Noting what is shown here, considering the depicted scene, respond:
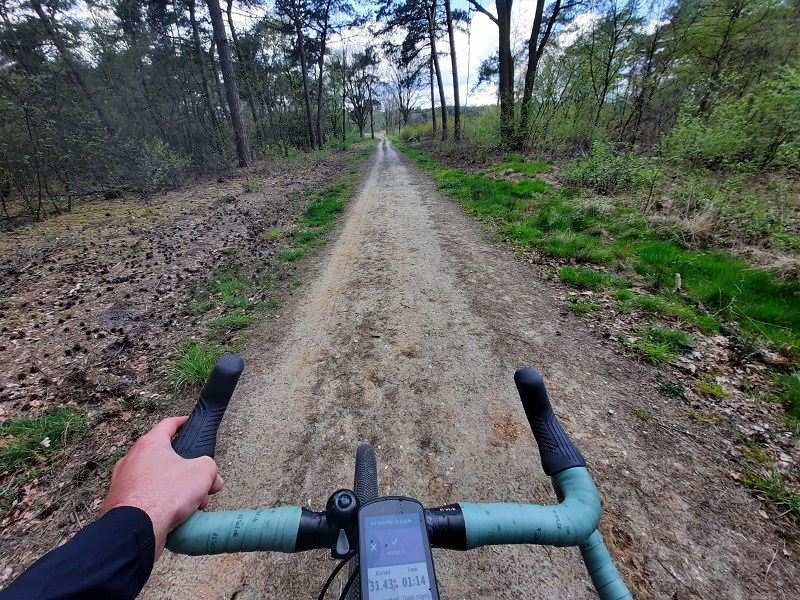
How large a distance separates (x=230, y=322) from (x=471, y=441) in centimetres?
323

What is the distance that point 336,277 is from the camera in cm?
546

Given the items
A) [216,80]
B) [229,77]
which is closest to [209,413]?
[229,77]

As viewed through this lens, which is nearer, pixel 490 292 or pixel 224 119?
pixel 490 292

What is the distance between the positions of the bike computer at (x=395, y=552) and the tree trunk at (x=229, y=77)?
56.9 feet

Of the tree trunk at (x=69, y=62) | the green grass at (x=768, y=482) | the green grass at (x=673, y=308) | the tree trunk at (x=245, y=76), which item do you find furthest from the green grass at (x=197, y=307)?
the tree trunk at (x=245, y=76)

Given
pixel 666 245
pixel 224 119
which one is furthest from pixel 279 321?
pixel 224 119

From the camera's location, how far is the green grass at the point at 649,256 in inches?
143

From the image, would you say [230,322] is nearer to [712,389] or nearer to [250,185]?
[712,389]

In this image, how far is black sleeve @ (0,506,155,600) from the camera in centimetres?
67

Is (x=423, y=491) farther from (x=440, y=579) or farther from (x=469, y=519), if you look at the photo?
(x=469, y=519)

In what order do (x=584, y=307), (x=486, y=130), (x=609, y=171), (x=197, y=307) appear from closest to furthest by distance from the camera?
(x=584, y=307)
(x=197, y=307)
(x=609, y=171)
(x=486, y=130)

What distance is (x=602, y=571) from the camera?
100 cm

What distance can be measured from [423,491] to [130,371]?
3200 mm

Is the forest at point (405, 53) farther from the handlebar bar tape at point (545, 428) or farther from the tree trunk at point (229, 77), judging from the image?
the handlebar bar tape at point (545, 428)
